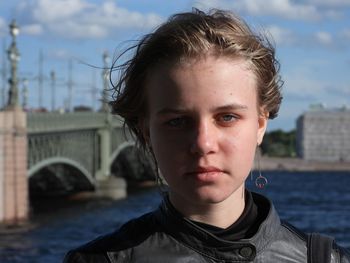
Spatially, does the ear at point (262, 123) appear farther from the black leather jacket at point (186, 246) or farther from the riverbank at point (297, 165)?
the riverbank at point (297, 165)

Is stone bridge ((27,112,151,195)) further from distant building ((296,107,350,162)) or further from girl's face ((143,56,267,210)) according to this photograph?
distant building ((296,107,350,162))

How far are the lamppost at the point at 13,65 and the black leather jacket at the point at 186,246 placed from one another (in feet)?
76.4

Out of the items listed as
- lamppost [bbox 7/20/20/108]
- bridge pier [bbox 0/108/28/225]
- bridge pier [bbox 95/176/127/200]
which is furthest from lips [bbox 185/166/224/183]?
bridge pier [bbox 95/176/127/200]

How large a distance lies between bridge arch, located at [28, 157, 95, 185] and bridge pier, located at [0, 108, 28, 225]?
537mm

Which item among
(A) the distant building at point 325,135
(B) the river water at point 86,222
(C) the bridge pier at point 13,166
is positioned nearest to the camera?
(B) the river water at point 86,222

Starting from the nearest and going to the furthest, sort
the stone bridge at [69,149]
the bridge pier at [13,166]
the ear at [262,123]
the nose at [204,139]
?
the nose at [204,139] < the ear at [262,123] < the bridge pier at [13,166] < the stone bridge at [69,149]

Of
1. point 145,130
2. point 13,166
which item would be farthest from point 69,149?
point 145,130

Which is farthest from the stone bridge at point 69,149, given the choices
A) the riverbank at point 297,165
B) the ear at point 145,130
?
the riverbank at point 297,165

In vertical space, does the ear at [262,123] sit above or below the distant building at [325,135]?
below

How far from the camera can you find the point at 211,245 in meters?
1.64

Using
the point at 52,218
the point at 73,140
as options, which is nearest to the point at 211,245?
→ the point at 52,218

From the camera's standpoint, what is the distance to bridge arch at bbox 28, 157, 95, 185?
2839 cm

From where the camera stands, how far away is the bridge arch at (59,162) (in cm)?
2839

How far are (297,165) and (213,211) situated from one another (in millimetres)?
106566
